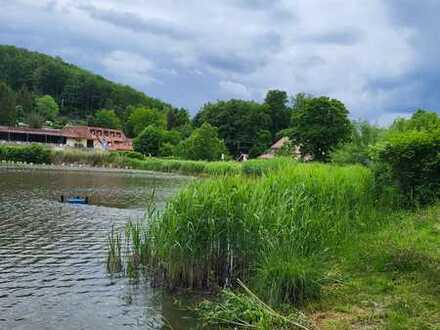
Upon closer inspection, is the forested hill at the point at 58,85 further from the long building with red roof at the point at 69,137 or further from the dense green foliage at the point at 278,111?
the dense green foliage at the point at 278,111

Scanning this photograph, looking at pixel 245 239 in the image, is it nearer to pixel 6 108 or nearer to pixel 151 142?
pixel 151 142

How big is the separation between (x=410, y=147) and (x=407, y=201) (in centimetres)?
187

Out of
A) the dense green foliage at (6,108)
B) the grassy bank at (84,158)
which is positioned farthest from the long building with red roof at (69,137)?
the grassy bank at (84,158)

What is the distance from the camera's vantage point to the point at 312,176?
15000 millimetres

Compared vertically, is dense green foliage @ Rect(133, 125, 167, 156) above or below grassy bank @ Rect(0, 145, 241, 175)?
above

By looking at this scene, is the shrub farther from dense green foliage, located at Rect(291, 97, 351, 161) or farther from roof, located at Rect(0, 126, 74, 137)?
roof, located at Rect(0, 126, 74, 137)

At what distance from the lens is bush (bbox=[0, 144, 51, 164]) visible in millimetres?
91062

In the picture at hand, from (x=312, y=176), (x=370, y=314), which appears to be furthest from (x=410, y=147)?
(x=370, y=314)

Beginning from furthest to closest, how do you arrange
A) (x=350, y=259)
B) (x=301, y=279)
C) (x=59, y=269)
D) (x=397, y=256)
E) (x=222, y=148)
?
(x=222, y=148) < (x=59, y=269) < (x=350, y=259) < (x=397, y=256) < (x=301, y=279)

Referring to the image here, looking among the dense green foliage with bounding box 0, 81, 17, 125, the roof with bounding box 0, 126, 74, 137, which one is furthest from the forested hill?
the roof with bounding box 0, 126, 74, 137

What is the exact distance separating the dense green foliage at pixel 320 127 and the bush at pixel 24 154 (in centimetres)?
4934

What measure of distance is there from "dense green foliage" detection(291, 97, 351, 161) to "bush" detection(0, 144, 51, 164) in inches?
1943

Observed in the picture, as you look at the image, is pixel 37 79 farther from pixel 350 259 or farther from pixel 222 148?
pixel 350 259

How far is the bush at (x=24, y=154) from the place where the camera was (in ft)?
299
